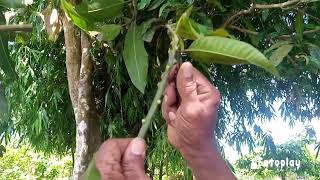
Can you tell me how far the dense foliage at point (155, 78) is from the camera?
1121 mm

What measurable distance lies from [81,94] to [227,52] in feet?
3.17

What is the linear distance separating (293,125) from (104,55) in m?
1.73

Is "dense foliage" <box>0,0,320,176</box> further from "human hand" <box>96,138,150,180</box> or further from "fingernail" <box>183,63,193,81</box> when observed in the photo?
"human hand" <box>96,138,150,180</box>

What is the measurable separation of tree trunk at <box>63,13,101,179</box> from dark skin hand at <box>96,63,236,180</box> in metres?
0.79

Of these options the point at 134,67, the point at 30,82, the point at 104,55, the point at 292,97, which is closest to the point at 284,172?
the point at 292,97

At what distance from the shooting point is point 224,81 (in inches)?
80.0

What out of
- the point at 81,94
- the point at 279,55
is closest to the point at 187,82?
the point at 279,55

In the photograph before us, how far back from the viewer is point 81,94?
1353 mm

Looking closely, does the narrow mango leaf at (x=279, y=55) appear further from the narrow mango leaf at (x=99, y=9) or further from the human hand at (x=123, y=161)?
the human hand at (x=123, y=161)

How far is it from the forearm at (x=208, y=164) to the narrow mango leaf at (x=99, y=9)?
0.65ft

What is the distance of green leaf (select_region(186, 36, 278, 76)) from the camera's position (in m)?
0.41

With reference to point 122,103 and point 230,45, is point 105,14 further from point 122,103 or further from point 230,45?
point 122,103

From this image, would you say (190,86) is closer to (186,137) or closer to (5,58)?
(186,137)

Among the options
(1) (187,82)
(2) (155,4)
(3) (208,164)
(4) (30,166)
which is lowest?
(4) (30,166)
